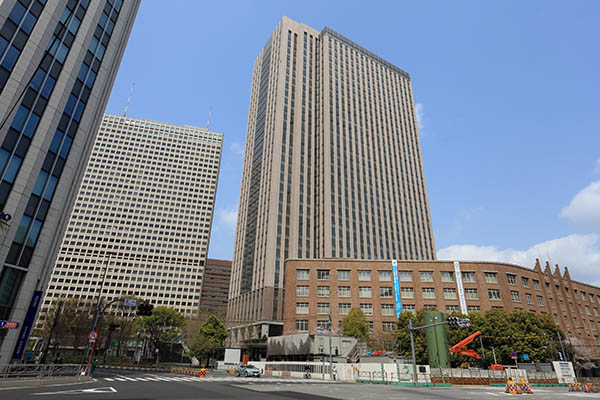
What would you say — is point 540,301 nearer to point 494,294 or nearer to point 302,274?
point 494,294

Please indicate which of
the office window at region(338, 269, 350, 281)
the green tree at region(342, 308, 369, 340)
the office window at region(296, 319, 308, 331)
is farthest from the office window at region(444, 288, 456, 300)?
the office window at region(296, 319, 308, 331)

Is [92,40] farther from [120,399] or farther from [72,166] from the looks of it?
[120,399]

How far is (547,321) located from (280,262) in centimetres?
5402

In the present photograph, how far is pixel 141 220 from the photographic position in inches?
5910

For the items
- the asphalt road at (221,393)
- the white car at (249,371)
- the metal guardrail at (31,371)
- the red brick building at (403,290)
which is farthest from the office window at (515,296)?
the metal guardrail at (31,371)

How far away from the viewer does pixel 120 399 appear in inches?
589

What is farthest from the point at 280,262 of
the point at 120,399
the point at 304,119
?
the point at 120,399

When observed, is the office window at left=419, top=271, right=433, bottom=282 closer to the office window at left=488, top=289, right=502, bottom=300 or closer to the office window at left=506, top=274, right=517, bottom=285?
the office window at left=488, top=289, right=502, bottom=300

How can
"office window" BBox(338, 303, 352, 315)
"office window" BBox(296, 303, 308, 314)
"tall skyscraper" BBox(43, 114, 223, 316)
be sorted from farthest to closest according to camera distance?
1. "tall skyscraper" BBox(43, 114, 223, 316)
2. "office window" BBox(296, 303, 308, 314)
3. "office window" BBox(338, 303, 352, 315)

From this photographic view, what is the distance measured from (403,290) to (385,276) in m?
4.45

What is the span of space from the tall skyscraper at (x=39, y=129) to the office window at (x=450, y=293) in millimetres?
66009

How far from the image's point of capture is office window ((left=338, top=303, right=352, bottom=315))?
6800cm

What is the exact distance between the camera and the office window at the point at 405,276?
69.9m

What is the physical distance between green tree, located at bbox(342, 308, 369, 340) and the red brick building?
18.2 ft
